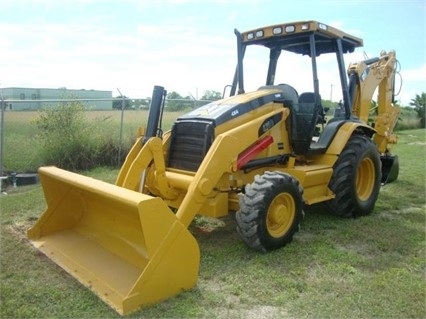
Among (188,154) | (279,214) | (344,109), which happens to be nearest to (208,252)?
(279,214)

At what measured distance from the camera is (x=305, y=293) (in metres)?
3.79

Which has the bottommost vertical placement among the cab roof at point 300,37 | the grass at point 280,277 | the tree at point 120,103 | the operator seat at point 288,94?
the grass at point 280,277

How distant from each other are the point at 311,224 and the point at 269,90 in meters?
1.89

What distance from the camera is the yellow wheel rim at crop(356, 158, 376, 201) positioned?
6422mm

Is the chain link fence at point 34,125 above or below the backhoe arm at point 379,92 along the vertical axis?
below

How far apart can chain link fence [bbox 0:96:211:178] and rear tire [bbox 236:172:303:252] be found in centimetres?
610

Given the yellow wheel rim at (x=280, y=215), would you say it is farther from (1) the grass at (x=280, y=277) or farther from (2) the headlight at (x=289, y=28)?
(2) the headlight at (x=289, y=28)

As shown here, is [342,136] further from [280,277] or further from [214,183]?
[280,277]

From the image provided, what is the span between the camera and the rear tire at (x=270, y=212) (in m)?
4.43

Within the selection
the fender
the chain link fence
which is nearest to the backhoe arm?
the fender

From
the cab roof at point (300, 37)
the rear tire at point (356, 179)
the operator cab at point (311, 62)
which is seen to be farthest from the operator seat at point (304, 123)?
the cab roof at point (300, 37)

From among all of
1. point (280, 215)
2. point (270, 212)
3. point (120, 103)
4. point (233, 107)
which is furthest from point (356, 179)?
point (120, 103)

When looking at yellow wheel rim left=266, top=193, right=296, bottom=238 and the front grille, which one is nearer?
yellow wheel rim left=266, top=193, right=296, bottom=238

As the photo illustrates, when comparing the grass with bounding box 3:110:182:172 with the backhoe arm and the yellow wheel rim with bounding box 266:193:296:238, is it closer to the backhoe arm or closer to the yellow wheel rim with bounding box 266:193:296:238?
the backhoe arm
